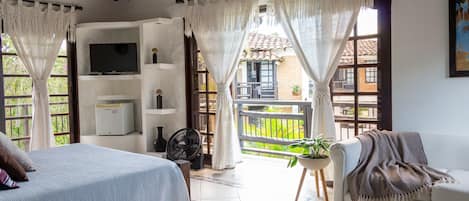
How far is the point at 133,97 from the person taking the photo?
5.36 meters

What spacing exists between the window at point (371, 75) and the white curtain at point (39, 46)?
12.3 ft

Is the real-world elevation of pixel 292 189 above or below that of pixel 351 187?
below

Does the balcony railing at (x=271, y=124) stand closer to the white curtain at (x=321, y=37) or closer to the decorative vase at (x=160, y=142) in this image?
the decorative vase at (x=160, y=142)

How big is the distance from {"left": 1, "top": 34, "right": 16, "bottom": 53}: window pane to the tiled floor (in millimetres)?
2637

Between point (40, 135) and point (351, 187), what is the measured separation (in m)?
3.79

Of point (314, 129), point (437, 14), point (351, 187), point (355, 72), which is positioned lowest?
point (351, 187)

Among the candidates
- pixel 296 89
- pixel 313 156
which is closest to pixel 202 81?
pixel 313 156

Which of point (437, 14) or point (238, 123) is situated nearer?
point (437, 14)

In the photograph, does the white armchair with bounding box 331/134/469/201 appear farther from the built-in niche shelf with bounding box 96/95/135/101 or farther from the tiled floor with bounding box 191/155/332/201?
the built-in niche shelf with bounding box 96/95/135/101

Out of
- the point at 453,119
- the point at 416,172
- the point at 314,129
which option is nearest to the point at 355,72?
the point at 314,129

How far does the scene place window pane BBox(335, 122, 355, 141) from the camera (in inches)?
150

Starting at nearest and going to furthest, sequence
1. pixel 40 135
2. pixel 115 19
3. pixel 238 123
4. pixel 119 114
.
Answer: pixel 40 135 < pixel 119 114 < pixel 115 19 < pixel 238 123

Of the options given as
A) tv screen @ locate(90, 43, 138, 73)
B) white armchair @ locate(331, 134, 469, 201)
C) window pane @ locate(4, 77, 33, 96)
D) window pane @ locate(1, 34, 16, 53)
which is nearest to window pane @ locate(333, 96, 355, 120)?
white armchair @ locate(331, 134, 469, 201)

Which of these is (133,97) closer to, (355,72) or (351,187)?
(355,72)
